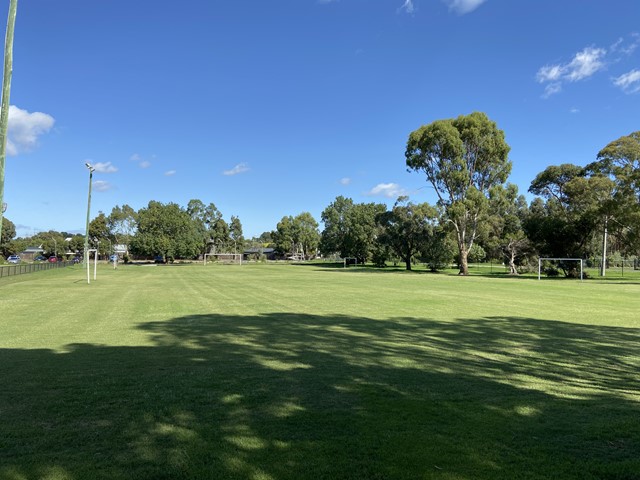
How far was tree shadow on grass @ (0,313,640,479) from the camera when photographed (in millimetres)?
3873

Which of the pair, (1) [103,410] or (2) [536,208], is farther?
(2) [536,208]

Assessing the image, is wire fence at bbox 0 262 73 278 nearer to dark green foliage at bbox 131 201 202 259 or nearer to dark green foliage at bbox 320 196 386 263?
dark green foliage at bbox 131 201 202 259

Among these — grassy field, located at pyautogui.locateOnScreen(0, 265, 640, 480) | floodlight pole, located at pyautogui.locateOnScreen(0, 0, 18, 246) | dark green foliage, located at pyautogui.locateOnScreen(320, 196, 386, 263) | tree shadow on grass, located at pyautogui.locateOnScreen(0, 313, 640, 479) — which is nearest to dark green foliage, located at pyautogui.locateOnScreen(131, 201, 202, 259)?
dark green foliage, located at pyautogui.locateOnScreen(320, 196, 386, 263)

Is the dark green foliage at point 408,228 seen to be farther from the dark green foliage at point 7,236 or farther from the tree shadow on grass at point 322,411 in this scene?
the dark green foliage at point 7,236

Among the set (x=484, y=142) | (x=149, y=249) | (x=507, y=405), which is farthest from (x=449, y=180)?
(x=149, y=249)

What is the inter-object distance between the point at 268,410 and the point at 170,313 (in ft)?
37.4

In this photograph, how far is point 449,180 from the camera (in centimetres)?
5284

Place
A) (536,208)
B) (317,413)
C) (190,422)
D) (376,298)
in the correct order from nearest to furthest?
(190,422), (317,413), (376,298), (536,208)

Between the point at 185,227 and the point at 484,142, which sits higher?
the point at 484,142

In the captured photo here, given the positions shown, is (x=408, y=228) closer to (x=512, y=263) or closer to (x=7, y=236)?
(x=512, y=263)

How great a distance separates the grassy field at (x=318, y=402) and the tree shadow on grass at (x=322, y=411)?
2 cm

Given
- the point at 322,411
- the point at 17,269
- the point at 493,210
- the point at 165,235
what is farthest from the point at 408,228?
the point at 322,411

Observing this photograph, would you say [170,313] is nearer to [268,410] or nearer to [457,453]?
[268,410]

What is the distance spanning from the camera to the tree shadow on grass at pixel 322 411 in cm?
387
